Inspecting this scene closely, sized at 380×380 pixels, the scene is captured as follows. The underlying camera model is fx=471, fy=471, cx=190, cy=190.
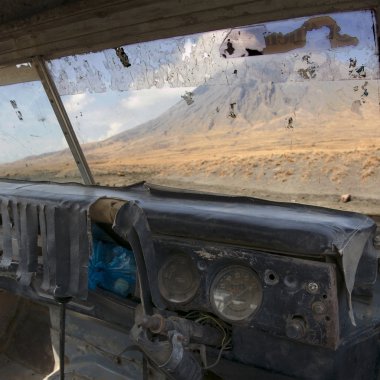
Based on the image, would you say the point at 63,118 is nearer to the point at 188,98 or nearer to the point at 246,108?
the point at 188,98

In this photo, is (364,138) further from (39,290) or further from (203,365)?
(39,290)

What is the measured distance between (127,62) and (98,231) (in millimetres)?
1209

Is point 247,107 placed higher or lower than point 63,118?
higher

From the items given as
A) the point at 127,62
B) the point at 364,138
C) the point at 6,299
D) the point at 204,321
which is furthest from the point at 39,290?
the point at 364,138

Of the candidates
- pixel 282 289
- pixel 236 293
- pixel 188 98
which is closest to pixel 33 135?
pixel 188 98

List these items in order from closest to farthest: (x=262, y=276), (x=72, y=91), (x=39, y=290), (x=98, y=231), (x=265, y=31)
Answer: (x=262, y=276)
(x=98, y=231)
(x=39, y=290)
(x=265, y=31)
(x=72, y=91)

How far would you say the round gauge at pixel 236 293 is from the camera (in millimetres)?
1392

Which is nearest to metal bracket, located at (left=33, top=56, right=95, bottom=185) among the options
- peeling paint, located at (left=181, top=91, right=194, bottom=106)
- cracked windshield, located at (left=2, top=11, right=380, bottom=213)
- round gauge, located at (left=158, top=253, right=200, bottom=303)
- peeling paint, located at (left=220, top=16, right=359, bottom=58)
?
cracked windshield, located at (left=2, top=11, right=380, bottom=213)

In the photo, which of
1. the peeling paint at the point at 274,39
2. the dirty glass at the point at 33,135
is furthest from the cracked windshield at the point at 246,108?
the dirty glass at the point at 33,135

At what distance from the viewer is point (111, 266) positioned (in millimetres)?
1754

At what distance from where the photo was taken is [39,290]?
1861 mm

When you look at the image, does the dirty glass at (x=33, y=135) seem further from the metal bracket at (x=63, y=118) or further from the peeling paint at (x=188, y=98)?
the peeling paint at (x=188, y=98)

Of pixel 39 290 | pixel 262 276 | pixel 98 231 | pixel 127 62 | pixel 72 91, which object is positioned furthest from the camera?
pixel 72 91

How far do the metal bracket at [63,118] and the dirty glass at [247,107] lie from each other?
0.19ft
